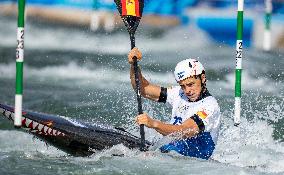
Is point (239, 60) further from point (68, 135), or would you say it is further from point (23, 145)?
point (23, 145)

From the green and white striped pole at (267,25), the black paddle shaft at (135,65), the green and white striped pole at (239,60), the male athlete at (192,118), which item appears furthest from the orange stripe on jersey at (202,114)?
the green and white striped pole at (267,25)

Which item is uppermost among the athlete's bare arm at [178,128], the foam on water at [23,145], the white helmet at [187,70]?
the white helmet at [187,70]

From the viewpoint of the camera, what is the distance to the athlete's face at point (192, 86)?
24.1 ft

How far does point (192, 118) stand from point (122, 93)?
6.11m

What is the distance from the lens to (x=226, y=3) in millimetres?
16469

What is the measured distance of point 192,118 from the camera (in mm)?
7238

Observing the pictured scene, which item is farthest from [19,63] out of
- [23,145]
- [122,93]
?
[122,93]

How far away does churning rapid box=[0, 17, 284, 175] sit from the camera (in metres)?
7.43

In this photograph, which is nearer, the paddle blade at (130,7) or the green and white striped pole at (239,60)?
the paddle blade at (130,7)

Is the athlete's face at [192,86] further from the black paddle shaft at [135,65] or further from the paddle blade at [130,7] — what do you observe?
the paddle blade at [130,7]

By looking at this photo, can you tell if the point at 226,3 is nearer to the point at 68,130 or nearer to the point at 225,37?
the point at 225,37

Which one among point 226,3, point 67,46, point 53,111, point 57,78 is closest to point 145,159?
point 53,111

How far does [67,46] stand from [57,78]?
3.84m

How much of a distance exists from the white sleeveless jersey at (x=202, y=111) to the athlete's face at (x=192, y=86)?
79 millimetres
